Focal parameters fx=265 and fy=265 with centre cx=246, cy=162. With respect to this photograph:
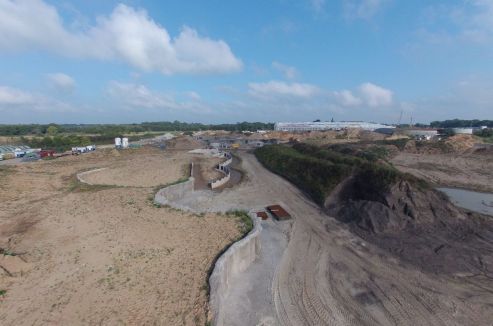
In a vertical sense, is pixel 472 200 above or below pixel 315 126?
below

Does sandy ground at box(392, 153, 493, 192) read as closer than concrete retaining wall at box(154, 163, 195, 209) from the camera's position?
No

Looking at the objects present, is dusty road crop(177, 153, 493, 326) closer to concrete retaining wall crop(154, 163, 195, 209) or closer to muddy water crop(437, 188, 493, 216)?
concrete retaining wall crop(154, 163, 195, 209)

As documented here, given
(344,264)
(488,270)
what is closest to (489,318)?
(488,270)

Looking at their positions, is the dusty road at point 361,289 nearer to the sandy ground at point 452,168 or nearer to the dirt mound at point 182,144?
the sandy ground at point 452,168

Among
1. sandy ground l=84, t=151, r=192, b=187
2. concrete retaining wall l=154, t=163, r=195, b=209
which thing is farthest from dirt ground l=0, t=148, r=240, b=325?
sandy ground l=84, t=151, r=192, b=187

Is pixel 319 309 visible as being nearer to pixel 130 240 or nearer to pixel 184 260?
pixel 184 260

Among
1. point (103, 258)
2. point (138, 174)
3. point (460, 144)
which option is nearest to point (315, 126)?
point (460, 144)

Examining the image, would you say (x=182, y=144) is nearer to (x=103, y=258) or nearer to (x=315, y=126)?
(x=315, y=126)
